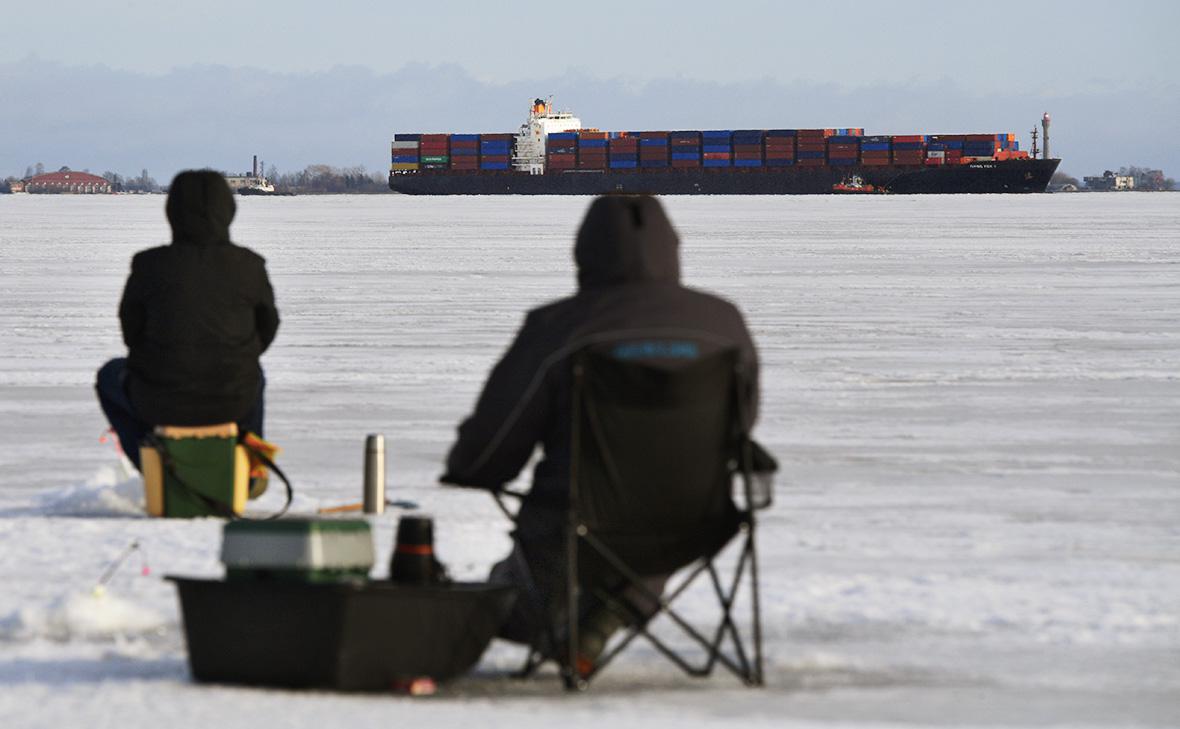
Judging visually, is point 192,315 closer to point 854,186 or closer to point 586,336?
point 586,336

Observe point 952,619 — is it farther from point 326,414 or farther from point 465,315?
point 465,315

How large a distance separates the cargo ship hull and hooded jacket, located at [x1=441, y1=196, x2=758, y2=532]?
4962 inches

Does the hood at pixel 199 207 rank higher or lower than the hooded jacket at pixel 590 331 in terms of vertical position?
higher

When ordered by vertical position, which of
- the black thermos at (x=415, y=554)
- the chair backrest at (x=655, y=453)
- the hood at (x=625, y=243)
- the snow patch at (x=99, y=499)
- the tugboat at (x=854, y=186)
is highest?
the tugboat at (x=854, y=186)

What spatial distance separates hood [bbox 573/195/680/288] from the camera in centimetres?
417

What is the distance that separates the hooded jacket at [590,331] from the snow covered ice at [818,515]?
1.72 ft

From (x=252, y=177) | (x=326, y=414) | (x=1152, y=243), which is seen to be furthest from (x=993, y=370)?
(x=252, y=177)

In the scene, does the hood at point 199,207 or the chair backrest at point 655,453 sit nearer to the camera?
the chair backrest at point 655,453

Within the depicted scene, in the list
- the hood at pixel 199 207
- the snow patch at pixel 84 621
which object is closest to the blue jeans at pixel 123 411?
the hood at pixel 199 207

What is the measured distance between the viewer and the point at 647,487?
163 inches

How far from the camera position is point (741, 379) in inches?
160

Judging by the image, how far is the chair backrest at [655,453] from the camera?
4.05 metres

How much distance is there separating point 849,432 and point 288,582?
550 centimetres

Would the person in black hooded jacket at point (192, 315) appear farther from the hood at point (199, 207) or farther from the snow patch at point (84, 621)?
the snow patch at point (84, 621)
